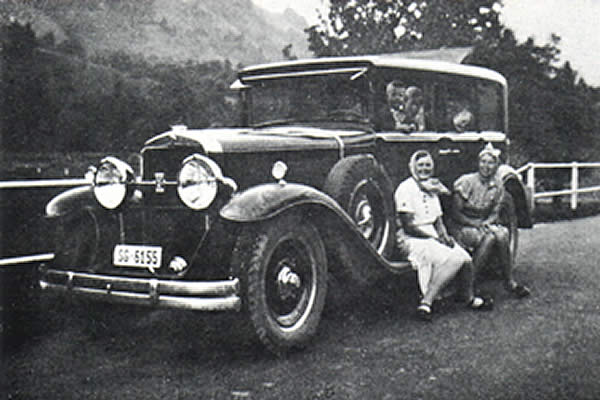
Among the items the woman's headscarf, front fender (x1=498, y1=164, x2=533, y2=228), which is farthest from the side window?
the woman's headscarf

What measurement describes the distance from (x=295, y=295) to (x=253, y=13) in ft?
85.2

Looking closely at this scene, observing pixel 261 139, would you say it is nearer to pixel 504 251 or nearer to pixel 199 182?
pixel 199 182

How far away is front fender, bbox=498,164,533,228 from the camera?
7208mm

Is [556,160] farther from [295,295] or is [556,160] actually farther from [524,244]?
[295,295]

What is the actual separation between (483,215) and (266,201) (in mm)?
2838

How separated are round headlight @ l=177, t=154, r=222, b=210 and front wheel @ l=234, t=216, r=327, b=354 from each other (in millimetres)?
360

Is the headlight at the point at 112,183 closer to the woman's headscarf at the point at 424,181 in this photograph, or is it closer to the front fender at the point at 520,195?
the woman's headscarf at the point at 424,181

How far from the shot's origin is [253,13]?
28844 mm

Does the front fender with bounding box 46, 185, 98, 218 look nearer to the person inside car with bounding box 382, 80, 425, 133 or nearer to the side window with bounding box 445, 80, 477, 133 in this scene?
the person inside car with bounding box 382, 80, 425, 133

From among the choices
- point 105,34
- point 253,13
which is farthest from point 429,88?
point 253,13

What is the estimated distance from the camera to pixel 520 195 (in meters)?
7.43

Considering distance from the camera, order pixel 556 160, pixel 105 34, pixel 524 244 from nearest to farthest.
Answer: pixel 524 244, pixel 105 34, pixel 556 160

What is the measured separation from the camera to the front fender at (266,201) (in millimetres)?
4016

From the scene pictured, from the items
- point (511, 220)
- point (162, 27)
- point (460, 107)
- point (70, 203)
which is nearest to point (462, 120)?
point (460, 107)
